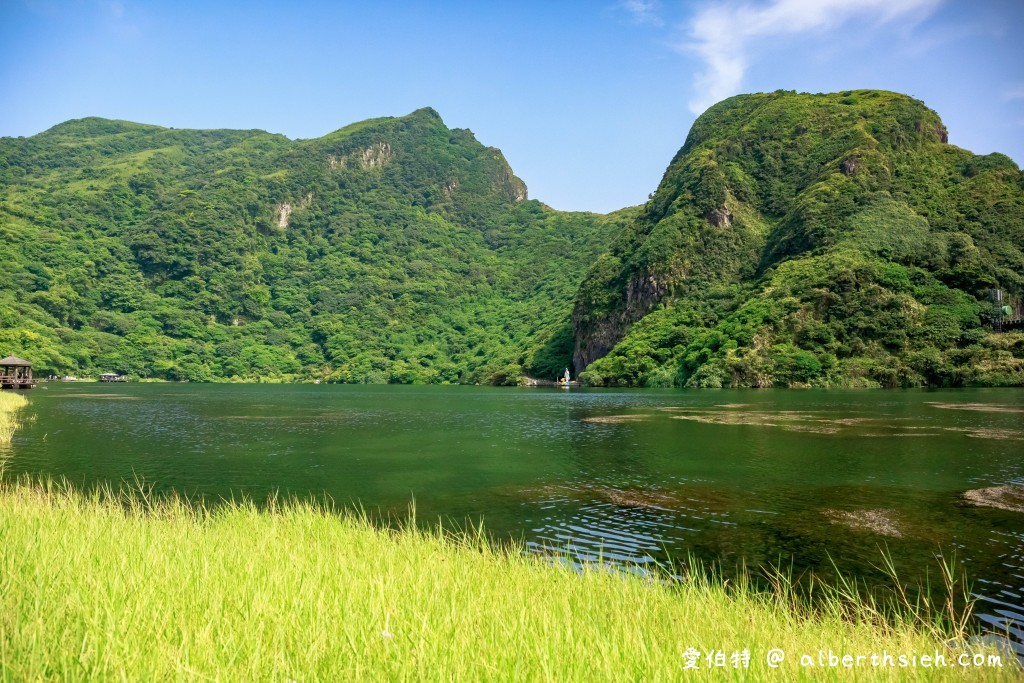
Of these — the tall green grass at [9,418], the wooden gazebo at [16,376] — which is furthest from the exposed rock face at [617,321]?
the tall green grass at [9,418]

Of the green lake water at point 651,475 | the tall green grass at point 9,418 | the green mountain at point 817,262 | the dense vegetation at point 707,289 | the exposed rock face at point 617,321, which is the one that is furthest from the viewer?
the exposed rock face at point 617,321

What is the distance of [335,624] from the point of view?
500cm

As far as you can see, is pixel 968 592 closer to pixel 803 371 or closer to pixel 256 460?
pixel 256 460

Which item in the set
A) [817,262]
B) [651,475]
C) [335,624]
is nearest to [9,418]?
[651,475]

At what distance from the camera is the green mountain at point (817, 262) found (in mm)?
99688

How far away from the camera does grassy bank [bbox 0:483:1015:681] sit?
4281 mm

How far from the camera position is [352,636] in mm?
4629

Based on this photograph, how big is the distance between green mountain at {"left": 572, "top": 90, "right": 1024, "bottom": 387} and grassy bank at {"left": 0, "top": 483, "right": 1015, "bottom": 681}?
102m

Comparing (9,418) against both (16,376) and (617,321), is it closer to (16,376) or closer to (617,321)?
(16,376)

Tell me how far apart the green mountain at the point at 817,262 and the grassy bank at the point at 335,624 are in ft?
335

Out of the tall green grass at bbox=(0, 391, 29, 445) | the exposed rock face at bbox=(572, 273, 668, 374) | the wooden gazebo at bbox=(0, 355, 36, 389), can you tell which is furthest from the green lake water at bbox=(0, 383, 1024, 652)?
the exposed rock face at bbox=(572, 273, 668, 374)

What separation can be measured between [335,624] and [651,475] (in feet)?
62.9

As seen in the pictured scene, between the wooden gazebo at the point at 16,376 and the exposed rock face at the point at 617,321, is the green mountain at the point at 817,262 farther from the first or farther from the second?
the wooden gazebo at the point at 16,376

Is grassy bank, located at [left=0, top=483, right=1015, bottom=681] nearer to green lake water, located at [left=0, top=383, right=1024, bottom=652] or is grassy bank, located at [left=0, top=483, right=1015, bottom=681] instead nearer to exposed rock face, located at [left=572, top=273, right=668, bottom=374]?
green lake water, located at [left=0, top=383, right=1024, bottom=652]
